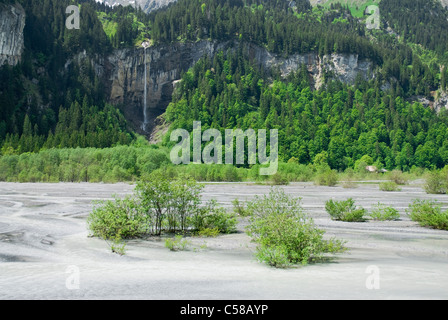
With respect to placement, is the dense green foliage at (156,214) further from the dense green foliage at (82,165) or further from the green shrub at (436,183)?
the dense green foliage at (82,165)

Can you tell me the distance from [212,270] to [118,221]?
7.50 meters

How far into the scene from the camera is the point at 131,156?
4075 inches

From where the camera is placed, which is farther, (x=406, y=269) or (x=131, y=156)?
(x=131, y=156)

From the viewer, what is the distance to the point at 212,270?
630 inches

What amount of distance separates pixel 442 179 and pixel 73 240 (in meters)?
50.1

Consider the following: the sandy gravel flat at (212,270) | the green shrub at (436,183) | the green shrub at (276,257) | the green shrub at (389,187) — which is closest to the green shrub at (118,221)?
the sandy gravel flat at (212,270)

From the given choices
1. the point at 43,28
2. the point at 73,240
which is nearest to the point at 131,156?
the point at 73,240

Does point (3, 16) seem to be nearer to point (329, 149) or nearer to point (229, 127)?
point (229, 127)
